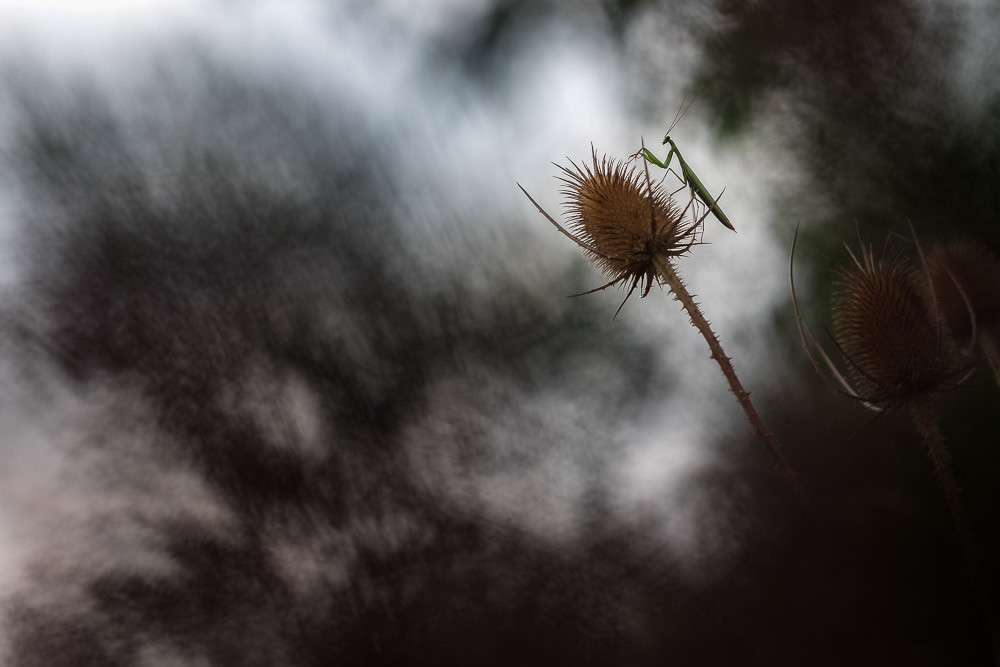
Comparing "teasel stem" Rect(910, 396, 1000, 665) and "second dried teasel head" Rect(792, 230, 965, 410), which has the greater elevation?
"second dried teasel head" Rect(792, 230, 965, 410)

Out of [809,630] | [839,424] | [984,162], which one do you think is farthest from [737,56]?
[809,630]

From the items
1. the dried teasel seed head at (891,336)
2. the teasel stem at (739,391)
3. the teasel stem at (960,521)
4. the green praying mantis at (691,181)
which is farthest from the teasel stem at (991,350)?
the green praying mantis at (691,181)

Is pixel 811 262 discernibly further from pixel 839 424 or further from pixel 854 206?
pixel 839 424

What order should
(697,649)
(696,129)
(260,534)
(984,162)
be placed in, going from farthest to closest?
(696,129) → (260,534) → (984,162) → (697,649)

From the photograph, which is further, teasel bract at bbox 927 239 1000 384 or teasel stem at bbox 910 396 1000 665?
teasel bract at bbox 927 239 1000 384

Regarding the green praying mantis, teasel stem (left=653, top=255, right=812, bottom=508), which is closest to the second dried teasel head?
Answer: teasel stem (left=653, top=255, right=812, bottom=508)

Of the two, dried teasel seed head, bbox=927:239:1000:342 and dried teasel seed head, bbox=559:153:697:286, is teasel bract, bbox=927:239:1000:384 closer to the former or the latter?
dried teasel seed head, bbox=927:239:1000:342
